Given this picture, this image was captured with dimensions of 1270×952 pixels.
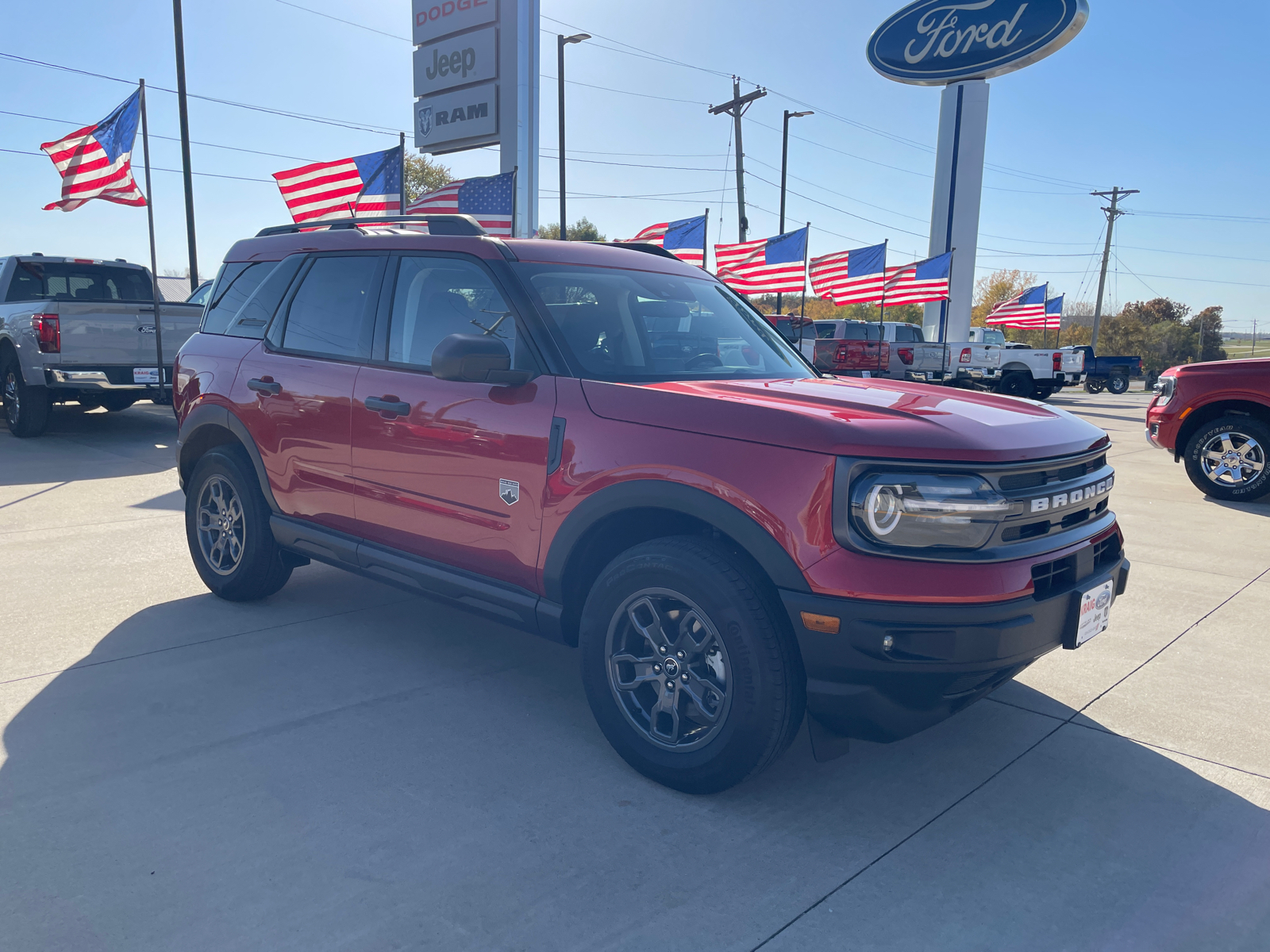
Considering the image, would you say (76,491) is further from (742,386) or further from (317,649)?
(742,386)

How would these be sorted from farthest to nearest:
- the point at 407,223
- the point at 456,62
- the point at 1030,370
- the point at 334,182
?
1. the point at 1030,370
2. the point at 456,62
3. the point at 334,182
4. the point at 407,223

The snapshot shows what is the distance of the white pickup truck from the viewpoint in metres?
25.2

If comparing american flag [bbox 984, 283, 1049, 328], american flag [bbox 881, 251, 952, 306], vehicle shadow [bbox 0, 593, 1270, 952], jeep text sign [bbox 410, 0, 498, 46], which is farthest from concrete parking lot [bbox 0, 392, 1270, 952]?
american flag [bbox 984, 283, 1049, 328]

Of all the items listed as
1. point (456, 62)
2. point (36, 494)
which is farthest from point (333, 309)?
point (456, 62)

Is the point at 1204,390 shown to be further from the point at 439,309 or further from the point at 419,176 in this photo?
the point at 419,176

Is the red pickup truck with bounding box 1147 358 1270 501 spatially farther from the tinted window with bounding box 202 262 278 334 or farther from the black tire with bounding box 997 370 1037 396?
the black tire with bounding box 997 370 1037 396

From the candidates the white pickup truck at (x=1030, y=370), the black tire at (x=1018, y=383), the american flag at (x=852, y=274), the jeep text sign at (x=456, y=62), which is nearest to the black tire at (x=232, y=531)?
the jeep text sign at (x=456, y=62)

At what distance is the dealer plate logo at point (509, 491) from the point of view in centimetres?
346

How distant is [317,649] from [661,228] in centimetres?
1578

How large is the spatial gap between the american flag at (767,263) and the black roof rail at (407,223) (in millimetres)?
15113

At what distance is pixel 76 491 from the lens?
7.90 m

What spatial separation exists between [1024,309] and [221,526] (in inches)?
Answer: 1280

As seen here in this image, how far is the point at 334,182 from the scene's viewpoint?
14320mm

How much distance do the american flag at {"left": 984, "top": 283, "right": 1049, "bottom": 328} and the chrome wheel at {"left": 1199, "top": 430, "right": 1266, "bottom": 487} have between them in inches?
1002
